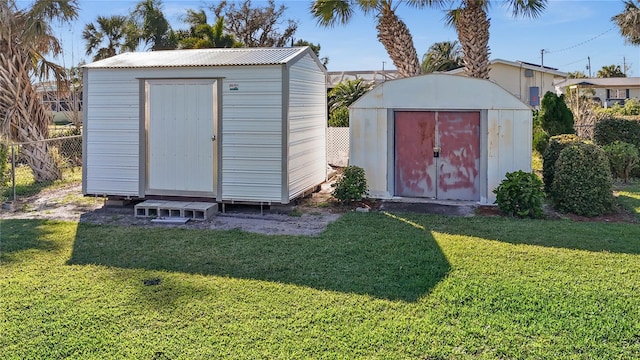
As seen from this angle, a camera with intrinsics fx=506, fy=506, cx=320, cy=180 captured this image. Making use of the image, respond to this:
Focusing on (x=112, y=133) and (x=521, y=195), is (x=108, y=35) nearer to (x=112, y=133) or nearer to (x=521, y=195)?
(x=112, y=133)

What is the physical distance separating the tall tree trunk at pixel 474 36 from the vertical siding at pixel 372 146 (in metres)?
5.61

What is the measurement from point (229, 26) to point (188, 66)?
23.2m

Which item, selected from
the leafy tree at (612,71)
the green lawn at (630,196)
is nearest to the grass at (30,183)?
the green lawn at (630,196)

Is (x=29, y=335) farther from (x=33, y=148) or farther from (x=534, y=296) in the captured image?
(x=33, y=148)

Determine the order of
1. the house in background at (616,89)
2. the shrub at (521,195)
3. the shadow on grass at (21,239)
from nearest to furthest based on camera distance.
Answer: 1. the shadow on grass at (21,239)
2. the shrub at (521,195)
3. the house in background at (616,89)

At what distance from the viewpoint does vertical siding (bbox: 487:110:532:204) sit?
822 centimetres

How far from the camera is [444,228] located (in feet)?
22.7

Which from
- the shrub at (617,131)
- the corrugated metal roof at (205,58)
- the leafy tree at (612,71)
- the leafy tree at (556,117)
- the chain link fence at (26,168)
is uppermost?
the leafy tree at (612,71)

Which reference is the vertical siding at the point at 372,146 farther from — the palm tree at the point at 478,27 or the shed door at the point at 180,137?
the palm tree at the point at 478,27

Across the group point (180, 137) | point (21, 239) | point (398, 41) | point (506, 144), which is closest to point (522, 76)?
point (398, 41)

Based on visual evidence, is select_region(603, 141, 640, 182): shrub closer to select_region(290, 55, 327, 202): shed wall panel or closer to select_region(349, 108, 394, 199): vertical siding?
select_region(349, 108, 394, 199): vertical siding

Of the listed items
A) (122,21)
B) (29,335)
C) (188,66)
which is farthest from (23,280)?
(122,21)

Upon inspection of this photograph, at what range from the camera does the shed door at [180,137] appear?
8172 millimetres

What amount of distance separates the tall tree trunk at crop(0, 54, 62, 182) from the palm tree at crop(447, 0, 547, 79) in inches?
411
